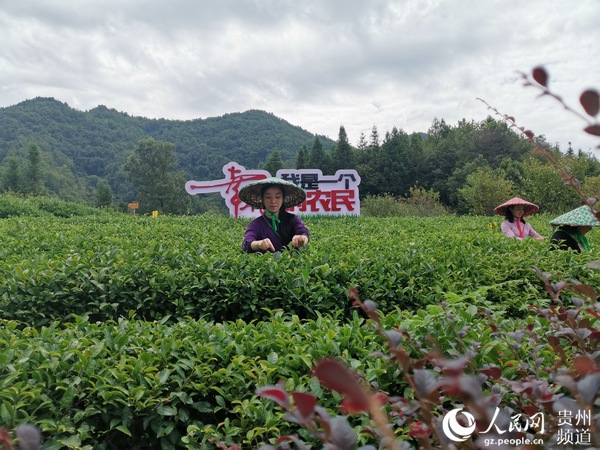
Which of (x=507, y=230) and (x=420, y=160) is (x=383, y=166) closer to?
(x=420, y=160)

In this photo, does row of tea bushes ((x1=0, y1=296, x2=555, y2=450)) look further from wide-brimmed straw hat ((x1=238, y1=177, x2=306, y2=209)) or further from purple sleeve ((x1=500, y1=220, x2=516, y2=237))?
purple sleeve ((x1=500, y1=220, x2=516, y2=237))

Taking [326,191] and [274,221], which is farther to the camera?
[326,191]

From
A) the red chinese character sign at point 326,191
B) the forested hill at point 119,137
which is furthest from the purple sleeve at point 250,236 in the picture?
the forested hill at point 119,137

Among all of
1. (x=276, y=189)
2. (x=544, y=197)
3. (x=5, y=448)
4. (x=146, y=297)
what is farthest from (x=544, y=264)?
(x=544, y=197)

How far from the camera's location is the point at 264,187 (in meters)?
4.33

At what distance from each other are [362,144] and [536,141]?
1930 inches

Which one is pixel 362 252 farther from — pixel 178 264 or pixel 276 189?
pixel 178 264

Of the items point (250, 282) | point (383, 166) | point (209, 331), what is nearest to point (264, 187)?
point (250, 282)

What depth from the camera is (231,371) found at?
1.90 meters

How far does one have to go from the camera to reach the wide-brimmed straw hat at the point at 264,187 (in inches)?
166

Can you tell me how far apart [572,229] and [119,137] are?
75.1m

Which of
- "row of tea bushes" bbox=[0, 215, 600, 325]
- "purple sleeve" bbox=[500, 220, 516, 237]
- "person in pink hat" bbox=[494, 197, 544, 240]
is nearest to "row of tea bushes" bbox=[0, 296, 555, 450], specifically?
"row of tea bushes" bbox=[0, 215, 600, 325]

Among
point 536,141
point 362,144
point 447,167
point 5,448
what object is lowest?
point 5,448

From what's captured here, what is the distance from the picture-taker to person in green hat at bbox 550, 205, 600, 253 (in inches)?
167
